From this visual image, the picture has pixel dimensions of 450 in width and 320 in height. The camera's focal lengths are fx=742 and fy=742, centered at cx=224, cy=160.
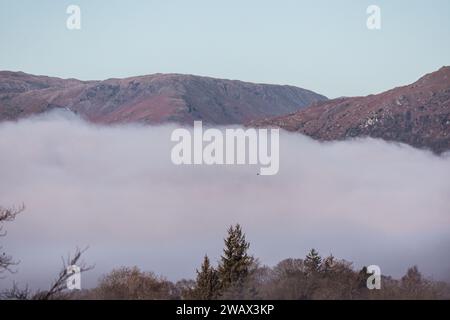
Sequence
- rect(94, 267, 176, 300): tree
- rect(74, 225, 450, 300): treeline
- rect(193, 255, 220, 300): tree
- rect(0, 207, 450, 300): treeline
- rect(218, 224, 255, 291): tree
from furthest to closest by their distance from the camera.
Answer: rect(94, 267, 176, 300): tree → rect(218, 224, 255, 291): tree → rect(193, 255, 220, 300): tree → rect(74, 225, 450, 300): treeline → rect(0, 207, 450, 300): treeline

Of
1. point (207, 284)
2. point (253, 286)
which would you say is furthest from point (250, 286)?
point (207, 284)

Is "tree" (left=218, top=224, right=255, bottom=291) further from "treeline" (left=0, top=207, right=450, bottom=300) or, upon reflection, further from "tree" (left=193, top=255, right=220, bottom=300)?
"tree" (left=193, top=255, right=220, bottom=300)

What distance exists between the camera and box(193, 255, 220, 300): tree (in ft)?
198

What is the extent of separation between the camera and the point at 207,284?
62.6m

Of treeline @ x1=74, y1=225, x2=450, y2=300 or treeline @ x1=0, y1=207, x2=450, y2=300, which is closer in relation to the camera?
treeline @ x1=0, y1=207, x2=450, y2=300

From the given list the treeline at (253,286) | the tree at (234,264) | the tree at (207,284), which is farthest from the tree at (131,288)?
the tree at (234,264)

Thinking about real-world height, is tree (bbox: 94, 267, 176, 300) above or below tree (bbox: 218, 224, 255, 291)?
below

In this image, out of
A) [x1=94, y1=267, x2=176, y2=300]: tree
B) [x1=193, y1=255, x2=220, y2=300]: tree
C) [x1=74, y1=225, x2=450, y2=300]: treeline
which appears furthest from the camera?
[x1=94, y1=267, x2=176, y2=300]: tree

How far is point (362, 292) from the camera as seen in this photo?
59156 mm

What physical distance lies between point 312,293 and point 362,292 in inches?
330

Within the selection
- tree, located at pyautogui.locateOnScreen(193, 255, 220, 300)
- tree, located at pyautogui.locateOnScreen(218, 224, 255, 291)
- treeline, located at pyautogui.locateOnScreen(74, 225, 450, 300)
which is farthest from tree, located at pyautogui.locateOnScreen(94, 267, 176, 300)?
tree, located at pyautogui.locateOnScreen(218, 224, 255, 291)

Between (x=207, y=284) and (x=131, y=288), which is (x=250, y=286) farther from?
(x=131, y=288)
